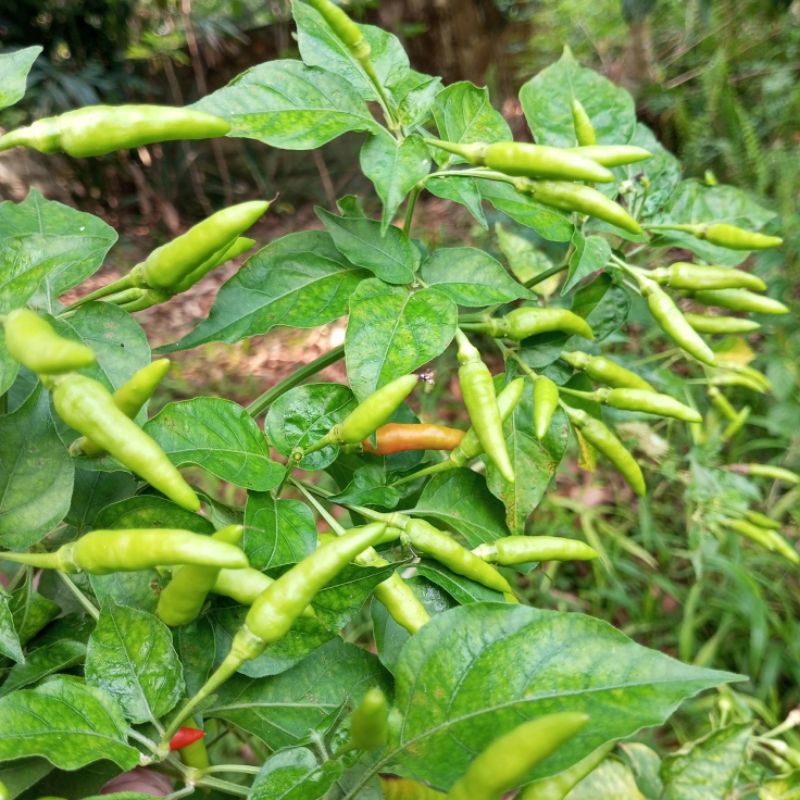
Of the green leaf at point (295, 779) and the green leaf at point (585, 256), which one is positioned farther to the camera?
the green leaf at point (585, 256)

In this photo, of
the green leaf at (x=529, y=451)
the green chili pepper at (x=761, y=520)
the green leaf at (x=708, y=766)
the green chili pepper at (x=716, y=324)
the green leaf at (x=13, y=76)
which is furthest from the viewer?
the green chili pepper at (x=761, y=520)

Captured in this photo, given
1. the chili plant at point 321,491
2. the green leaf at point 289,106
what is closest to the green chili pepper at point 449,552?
the chili plant at point 321,491

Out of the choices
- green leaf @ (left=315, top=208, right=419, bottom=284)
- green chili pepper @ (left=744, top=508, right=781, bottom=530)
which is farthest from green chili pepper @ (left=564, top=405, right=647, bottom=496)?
green chili pepper @ (left=744, top=508, right=781, bottom=530)

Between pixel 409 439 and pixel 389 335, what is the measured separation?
136mm

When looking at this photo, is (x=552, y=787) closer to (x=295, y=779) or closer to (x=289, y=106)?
(x=295, y=779)

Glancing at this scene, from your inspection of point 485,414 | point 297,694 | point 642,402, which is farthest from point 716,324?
point 297,694

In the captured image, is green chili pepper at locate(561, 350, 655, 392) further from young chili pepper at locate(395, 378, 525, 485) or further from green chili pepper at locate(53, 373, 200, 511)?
green chili pepper at locate(53, 373, 200, 511)

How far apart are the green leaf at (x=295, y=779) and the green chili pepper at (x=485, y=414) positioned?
251 mm

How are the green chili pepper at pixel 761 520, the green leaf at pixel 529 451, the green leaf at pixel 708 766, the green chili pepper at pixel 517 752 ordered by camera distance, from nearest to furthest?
the green chili pepper at pixel 517 752
the green leaf at pixel 529 451
the green leaf at pixel 708 766
the green chili pepper at pixel 761 520

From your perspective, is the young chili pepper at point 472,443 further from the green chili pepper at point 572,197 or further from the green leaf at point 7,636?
the green leaf at point 7,636

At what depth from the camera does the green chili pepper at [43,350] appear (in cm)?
38

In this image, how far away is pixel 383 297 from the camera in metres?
0.58

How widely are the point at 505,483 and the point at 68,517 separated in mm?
369

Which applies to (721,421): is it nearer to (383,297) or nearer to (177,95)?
(383,297)
